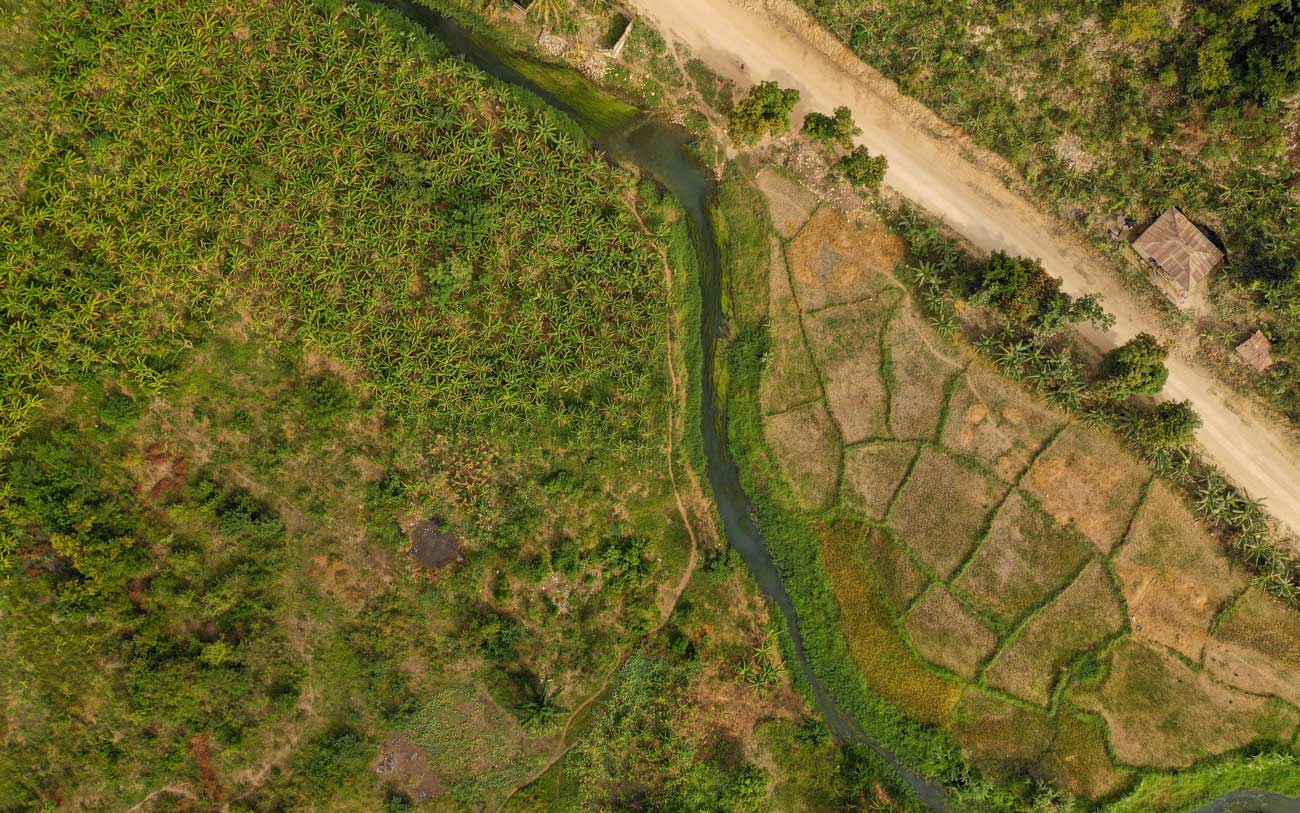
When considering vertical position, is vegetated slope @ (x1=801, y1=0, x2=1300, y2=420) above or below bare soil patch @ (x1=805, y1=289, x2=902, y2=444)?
above

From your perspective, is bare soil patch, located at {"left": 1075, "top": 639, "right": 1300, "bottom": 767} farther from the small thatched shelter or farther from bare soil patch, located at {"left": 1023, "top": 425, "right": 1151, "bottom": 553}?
the small thatched shelter

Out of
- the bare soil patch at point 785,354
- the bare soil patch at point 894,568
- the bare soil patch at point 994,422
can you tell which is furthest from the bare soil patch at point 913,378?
the bare soil patch at point 894,568

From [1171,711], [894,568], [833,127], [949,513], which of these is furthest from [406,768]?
[1171,711]

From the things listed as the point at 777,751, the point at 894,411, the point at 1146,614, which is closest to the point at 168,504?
the point at 777,751

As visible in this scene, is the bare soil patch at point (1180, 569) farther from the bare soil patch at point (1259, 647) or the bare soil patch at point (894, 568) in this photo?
the bare soil patch at point (894, 568)

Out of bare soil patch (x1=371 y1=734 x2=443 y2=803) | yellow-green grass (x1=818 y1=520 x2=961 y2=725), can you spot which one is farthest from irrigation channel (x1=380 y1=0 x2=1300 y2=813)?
bare soil patch (x1=371 y1=734 x2=443 y2=803)

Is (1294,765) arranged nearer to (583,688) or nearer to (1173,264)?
(1173,264)

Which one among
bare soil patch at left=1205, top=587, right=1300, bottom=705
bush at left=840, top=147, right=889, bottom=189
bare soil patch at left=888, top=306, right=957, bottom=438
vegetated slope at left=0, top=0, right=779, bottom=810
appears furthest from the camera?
bare soil patch at left=888, top=306, right=957, bottom=438
